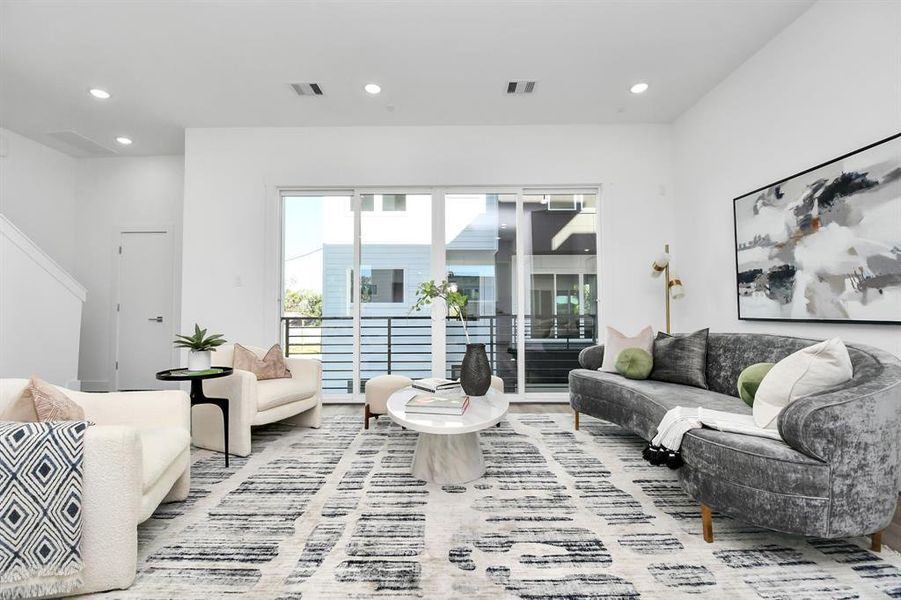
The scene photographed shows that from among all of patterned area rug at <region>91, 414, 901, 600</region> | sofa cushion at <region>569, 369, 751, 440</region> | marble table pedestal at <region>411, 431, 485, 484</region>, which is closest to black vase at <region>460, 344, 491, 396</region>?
marble table pedestal at <region>411, 431, 485, 484</region>

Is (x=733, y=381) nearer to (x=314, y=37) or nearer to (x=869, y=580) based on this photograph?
(x=869, y=580)

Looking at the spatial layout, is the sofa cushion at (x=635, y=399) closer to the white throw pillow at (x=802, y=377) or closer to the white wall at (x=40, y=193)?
the white throw pillow at (x=802, y=377)

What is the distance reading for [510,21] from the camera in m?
2.72

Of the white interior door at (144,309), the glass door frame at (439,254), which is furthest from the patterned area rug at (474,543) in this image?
the white interior door at (144,309)

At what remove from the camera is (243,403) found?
9.01ft

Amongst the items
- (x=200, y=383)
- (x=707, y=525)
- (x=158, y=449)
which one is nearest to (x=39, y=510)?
(x=158, y=449)

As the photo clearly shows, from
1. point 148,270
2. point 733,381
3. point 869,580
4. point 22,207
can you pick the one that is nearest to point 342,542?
point 869,580

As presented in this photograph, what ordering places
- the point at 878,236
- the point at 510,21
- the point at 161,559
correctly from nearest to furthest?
the point at 161,559, the point at 878,236, the point at 510,21

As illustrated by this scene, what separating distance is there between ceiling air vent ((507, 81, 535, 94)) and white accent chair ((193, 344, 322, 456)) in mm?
3106

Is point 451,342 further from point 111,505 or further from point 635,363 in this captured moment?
point 111,505

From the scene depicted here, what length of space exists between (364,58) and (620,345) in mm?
3156

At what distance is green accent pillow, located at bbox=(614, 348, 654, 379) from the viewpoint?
3.10 m

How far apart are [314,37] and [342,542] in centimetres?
324

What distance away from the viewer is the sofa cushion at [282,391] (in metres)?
2.91
